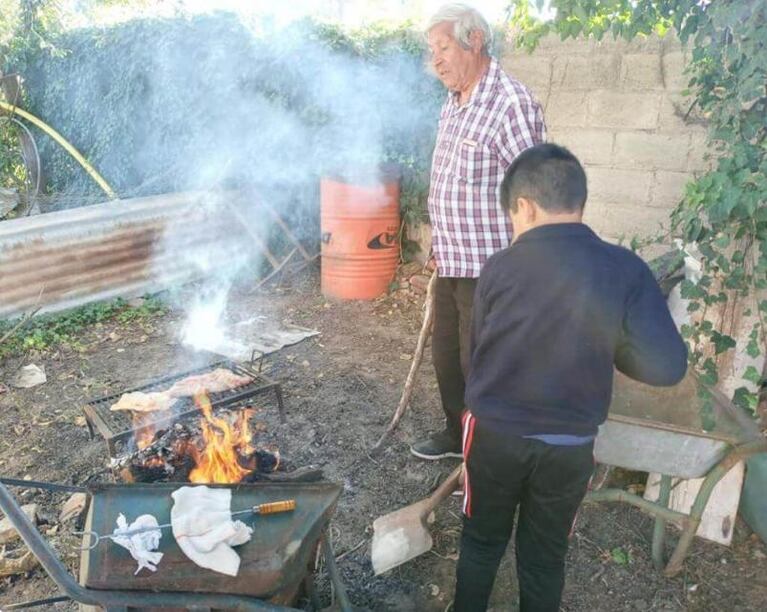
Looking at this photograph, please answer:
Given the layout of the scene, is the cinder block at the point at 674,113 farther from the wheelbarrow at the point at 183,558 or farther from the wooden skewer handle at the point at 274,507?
the wooden skewer handle at the point at 274,507

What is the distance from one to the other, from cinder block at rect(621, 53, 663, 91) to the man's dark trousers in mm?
2394

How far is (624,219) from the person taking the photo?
4.69 metres

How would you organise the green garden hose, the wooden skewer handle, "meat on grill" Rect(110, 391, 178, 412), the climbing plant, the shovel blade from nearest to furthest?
the wooden skewer handle → the climbing plant → the shovel blade → "meat on grill" Rect(110, 391, 178, 412) → the green garden hose

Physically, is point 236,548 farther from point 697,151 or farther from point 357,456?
point 697,151

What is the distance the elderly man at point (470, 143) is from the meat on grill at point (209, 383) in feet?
4.38

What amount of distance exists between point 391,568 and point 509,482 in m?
1.05

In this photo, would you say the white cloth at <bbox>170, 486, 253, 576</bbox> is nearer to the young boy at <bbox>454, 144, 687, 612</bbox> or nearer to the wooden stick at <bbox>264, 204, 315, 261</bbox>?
the young boy at <bbox>454, 144, 687, 612</bbox>

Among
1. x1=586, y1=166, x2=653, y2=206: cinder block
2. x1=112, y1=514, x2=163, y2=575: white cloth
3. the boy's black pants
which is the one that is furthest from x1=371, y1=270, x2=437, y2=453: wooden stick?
x1=112, y1=514, x2=163, y2=575: white cloth

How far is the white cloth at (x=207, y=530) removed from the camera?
5.97 ft

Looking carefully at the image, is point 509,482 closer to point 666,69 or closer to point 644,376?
point 644,376

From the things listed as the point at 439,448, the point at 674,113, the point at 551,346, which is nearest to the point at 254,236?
the point at 439,448

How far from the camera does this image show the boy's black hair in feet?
6.02

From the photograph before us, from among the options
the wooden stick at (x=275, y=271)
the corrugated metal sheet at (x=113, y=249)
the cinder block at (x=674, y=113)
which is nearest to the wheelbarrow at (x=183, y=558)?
the cinder block at (x=674, y=113)

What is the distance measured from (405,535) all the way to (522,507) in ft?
2.54
